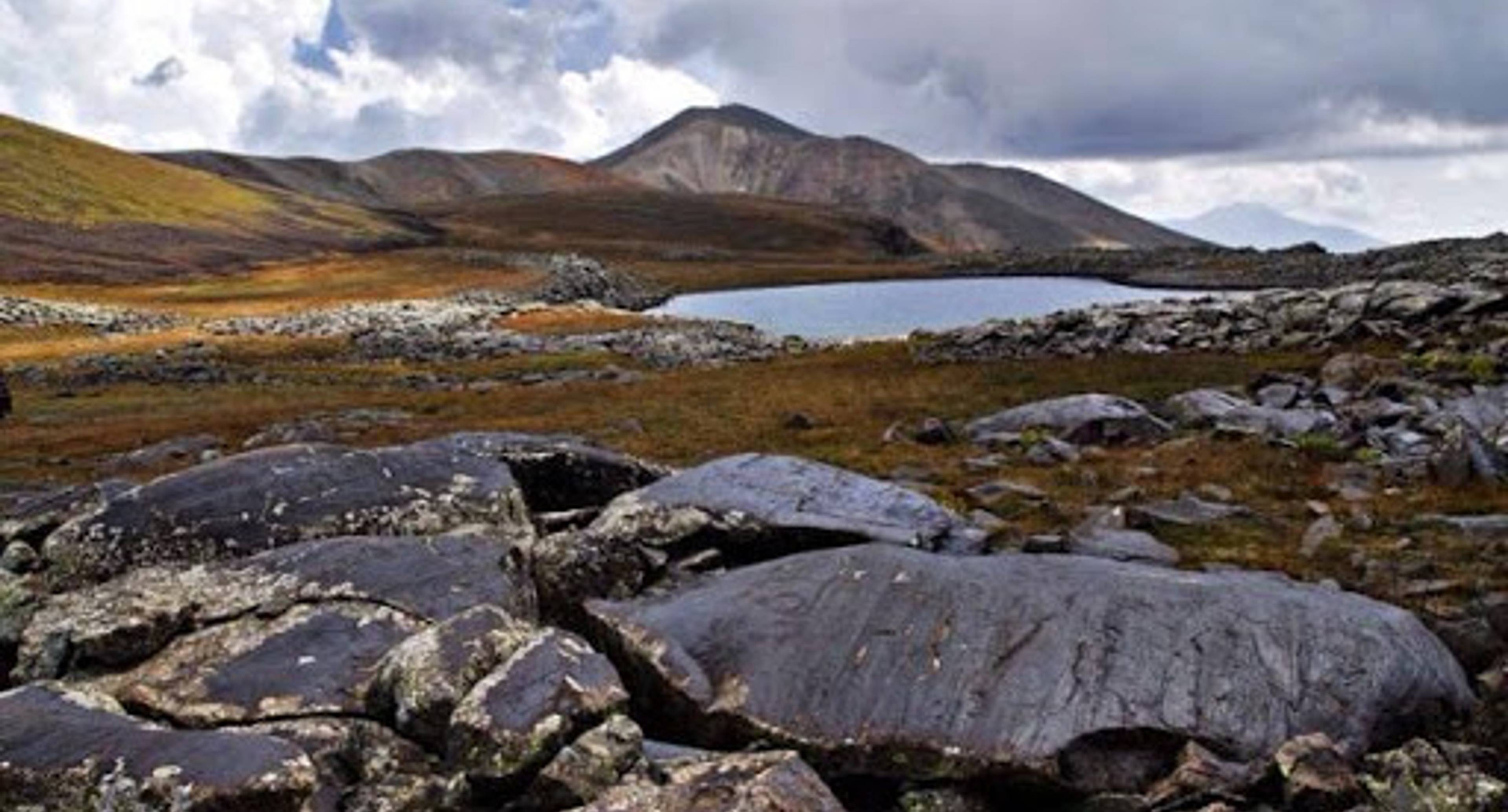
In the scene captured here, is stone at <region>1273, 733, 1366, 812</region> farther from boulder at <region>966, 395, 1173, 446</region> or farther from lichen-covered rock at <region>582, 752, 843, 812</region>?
boulder at <region>966, 395, 1173, 446</region>

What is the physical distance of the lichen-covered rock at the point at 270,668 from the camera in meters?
17.2

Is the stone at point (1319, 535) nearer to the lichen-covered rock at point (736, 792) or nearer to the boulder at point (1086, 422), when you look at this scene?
the boulder at point (1086, 422)

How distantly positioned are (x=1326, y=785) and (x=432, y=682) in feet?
35.6

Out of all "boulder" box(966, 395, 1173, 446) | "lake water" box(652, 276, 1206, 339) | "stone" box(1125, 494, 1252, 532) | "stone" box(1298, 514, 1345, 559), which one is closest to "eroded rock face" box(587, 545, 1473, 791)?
"stone" box(1298, 514, 1345, 559)

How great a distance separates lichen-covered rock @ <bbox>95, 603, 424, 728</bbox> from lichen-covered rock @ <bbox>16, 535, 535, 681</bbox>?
0.36 m

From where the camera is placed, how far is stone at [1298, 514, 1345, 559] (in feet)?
86.4

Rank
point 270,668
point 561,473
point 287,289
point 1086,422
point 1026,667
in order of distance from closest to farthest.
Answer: point 1026,667
point 270,668
point 561,473
point 1086,422
point 287,289

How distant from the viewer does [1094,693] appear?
1697 centimetres

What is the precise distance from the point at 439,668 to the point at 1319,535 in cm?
1903

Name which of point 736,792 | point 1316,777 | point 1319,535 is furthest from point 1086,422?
point 736,792

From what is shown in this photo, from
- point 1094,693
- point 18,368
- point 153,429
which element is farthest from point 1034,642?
point 18,368

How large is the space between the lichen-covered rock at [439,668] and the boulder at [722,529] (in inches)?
161

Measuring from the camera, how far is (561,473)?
28047mm

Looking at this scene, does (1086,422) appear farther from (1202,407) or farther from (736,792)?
(736,792)
